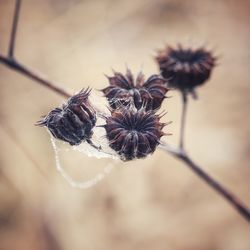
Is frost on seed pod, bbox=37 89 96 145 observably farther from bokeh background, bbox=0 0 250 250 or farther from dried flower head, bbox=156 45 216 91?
bokeh background, bbox=0 0 250 250

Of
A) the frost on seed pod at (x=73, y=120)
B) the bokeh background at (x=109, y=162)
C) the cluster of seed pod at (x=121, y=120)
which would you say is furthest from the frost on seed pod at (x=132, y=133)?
the bokeh background at (x=109, y=162)

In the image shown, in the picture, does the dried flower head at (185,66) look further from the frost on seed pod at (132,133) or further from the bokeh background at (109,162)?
the bokeh background at (109,162)

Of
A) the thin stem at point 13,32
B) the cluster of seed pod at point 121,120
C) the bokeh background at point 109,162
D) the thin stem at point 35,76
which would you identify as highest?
the thin stem at point 13,32

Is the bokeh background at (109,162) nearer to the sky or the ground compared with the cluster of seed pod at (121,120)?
nearer to the ground

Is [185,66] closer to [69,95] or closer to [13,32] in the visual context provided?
[69,95]

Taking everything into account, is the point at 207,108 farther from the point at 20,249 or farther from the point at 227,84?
the point at 20,249

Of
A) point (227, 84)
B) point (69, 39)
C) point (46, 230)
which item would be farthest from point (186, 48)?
point (69, 39)

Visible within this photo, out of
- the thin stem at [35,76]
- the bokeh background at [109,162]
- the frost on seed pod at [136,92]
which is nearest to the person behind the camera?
the frost on seed pod at [136,92]
